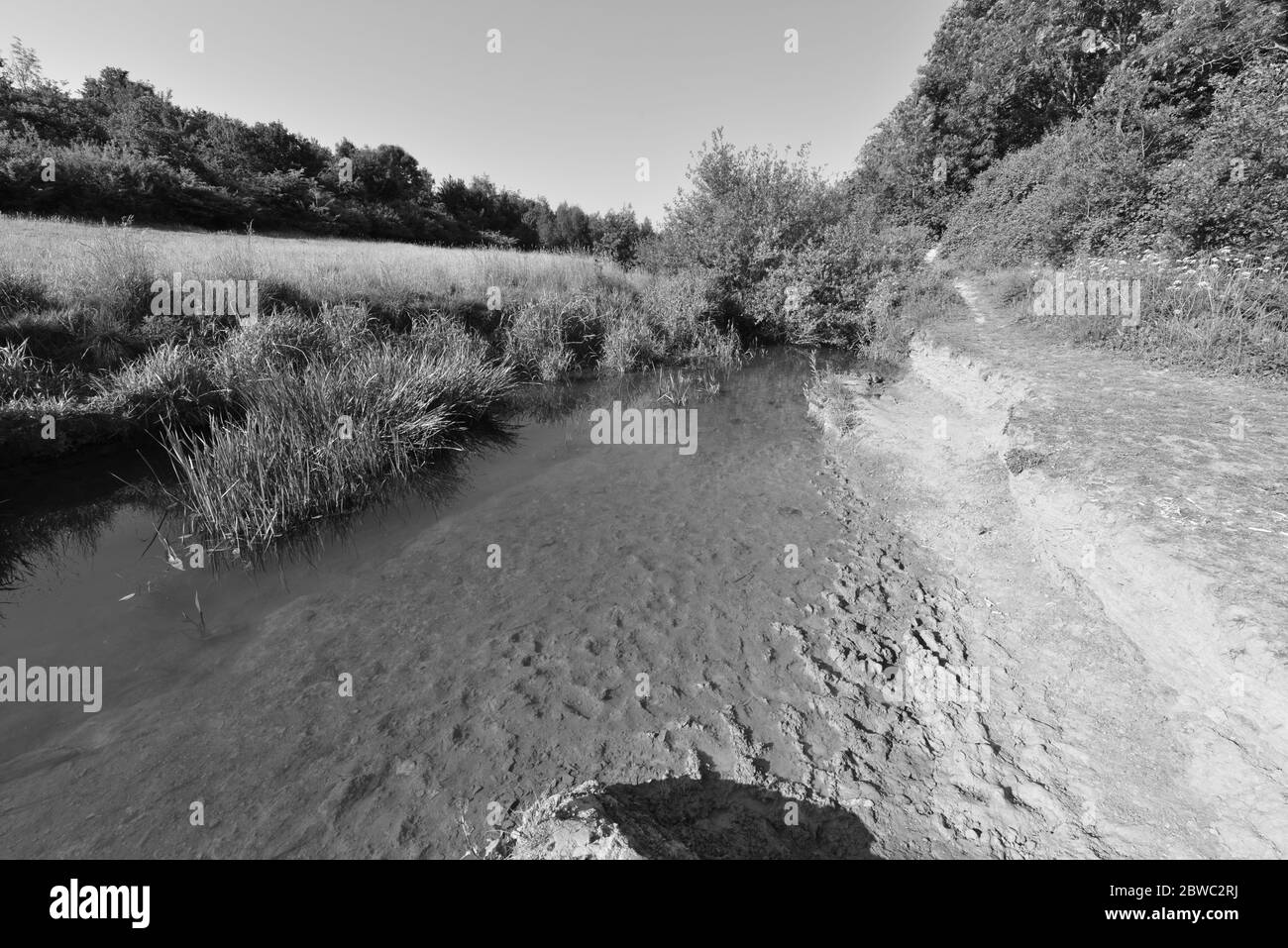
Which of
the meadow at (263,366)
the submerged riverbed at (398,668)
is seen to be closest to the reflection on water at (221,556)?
the submerged riverbed at (398,668)

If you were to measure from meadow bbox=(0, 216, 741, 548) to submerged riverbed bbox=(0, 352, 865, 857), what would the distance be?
0.73 m

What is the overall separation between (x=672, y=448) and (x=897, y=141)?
2267cm

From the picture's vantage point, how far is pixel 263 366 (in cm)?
749

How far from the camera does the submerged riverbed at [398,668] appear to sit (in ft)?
8.52

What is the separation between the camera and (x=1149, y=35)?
16.8 meters

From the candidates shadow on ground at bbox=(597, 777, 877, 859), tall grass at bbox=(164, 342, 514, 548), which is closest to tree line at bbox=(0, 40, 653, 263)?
tall grass at bbox=(164, 342, 514, 548)

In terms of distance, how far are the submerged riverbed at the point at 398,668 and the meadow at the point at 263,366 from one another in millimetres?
730

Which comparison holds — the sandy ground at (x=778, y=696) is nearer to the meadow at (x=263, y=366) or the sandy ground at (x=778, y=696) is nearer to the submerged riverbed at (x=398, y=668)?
the submerged riverbed at (x=398, y=668)

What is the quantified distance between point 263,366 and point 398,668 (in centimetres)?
620

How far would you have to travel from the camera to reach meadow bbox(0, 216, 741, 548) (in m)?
5.45

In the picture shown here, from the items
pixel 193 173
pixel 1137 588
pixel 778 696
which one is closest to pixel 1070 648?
pixel 1137 588
